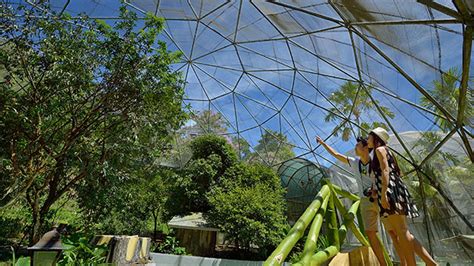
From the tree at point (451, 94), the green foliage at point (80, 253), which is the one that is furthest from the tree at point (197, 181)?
the tree at point (451, 94)

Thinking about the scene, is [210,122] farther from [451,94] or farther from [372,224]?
[372,224]

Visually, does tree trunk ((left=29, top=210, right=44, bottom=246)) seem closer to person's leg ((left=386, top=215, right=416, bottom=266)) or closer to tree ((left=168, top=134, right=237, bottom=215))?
tree ((left=168, top=134, right=237, bottom=215))

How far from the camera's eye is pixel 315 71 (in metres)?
13.9

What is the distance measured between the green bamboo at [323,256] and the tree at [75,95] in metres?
7.01

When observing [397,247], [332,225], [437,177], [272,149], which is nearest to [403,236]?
[397,247]

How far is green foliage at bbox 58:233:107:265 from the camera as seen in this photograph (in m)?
7.74

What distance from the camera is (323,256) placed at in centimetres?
270

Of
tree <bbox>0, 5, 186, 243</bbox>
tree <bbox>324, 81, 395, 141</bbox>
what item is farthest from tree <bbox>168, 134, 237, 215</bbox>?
tree <bbox>0, 5, 186, 243</bbox>

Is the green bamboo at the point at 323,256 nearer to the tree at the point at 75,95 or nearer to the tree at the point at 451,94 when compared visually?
the tree at the point at 451,94

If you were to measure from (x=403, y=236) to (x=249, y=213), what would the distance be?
12.5 metres

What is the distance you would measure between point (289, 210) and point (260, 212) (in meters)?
10.5

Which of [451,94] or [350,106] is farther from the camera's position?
[350,106]

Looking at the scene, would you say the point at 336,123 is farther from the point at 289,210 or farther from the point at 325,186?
the point at 325,186

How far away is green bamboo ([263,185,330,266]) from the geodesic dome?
411 cm
